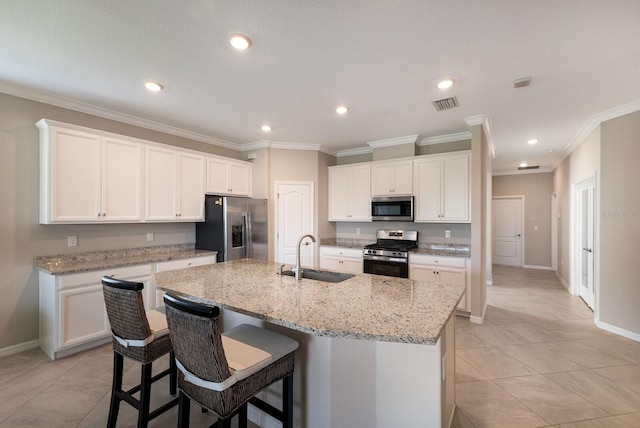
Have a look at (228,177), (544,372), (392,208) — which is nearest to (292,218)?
(228,177)

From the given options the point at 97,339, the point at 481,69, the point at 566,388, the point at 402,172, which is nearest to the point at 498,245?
the point at 402,172

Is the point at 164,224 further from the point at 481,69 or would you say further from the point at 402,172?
the point at 481,69

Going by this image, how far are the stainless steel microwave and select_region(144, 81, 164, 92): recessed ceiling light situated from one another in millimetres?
3332

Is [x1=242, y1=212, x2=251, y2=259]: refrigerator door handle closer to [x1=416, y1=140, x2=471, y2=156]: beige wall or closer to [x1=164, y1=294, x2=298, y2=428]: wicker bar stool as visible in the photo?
[x1=164, y1=294, x2=298, y2=428]: wicker bar stool

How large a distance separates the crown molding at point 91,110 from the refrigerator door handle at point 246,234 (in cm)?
146

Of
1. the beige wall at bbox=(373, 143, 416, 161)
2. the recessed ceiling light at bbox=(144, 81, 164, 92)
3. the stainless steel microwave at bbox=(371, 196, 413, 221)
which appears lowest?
the stainless steel microwave at bbox=(371, 196, 413, 221)

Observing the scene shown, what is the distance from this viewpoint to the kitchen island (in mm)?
1293

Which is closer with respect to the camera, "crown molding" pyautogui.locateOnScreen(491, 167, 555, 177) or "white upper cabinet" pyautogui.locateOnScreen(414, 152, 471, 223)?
"white upper cabinet" pyautogui.locateOnScreen(414, 152, 471, 223)

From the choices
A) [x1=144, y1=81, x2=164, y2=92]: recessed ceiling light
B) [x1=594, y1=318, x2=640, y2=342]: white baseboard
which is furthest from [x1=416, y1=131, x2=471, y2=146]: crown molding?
[x1=144, y1=81, x2=164, y2=92]: recessed ceiling light

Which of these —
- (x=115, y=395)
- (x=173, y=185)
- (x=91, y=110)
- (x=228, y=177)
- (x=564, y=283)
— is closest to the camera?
(x=115, y=395)

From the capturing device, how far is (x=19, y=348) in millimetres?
2840

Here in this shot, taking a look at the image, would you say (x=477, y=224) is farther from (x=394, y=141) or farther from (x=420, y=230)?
(x=394, y=141)

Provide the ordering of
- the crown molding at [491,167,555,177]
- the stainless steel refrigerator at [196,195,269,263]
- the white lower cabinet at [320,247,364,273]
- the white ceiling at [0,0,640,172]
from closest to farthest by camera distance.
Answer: the white ceiling at [0,0,640,172] < the stainless steel refrigerator at [196,195,269,263] < the white lower cabinet at [320,247,364,273] < the crown molding at [491,167,555,177]

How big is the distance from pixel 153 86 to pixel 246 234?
7.28 ft
